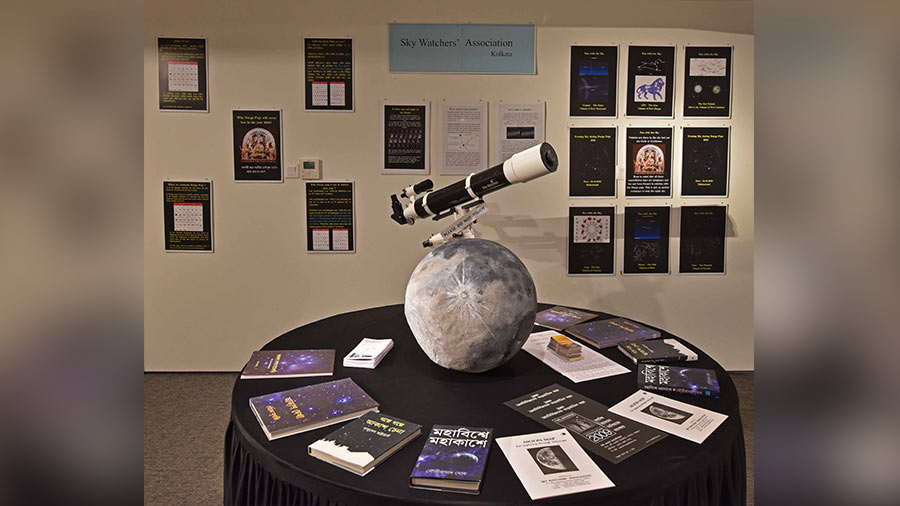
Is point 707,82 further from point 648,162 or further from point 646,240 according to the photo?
point 646,240

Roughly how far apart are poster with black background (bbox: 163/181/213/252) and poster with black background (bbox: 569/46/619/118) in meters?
2.31

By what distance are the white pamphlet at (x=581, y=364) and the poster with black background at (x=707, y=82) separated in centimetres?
224

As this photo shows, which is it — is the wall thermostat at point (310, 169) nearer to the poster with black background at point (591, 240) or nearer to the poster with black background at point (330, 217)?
the poster with black background at point (330, 217)

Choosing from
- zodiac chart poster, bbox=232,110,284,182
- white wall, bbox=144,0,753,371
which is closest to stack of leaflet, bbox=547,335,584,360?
white wall, bbox=144,0,753,371

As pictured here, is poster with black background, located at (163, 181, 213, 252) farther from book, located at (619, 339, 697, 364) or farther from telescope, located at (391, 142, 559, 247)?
book, located at (619, 339, 697, 364)

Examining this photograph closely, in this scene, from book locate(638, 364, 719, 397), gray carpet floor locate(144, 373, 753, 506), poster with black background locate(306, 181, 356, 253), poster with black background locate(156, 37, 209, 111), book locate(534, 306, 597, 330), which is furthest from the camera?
poster with black background locate(306, 181, 356, 253)

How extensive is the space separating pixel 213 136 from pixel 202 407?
159 cm

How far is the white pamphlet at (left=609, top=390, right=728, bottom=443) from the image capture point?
1.08 m

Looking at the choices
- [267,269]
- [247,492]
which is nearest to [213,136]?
[267,269]

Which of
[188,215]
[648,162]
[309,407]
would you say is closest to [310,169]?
[188,215]

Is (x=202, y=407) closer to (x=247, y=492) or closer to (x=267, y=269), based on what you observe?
(x=267, y=269)

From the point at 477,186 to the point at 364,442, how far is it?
890 mm

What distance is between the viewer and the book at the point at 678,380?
4.12 feet

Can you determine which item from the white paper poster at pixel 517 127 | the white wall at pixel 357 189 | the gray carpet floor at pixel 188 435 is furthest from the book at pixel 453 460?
the white paper poster at pixel 517 127
